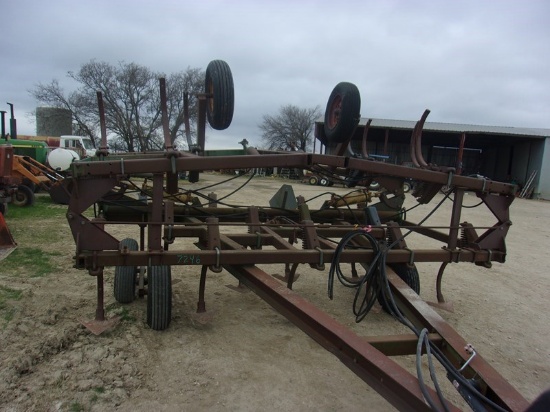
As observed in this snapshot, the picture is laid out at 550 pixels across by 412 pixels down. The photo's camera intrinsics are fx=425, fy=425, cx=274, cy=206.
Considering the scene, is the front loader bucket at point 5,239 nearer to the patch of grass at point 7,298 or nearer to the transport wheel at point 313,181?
the patch of grass at point 7,298

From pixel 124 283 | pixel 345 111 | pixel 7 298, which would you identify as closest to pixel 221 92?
A: pixel 345 111

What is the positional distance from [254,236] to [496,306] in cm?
341

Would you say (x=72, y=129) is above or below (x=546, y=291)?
above


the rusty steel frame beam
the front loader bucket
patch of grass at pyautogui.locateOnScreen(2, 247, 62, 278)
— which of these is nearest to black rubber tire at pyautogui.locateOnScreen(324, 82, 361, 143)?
the rusty steel frame beam

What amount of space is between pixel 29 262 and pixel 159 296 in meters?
3.21

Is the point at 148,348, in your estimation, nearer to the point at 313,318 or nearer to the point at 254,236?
the point at 254,236

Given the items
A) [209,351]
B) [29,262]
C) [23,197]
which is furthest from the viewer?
[23,197]

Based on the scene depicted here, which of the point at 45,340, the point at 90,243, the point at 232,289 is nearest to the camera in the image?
the point at 90,243

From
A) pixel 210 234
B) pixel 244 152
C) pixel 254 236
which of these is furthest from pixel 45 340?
pixel 244 152

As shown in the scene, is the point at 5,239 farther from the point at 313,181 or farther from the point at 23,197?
the point at 313,181

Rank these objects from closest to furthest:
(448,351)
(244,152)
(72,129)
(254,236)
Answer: (448,351)
(244,152)
(254,236)
(72,129)

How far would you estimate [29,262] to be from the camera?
611 cm

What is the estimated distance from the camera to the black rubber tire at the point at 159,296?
4000 mm

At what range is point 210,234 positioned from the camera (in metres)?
3.80
